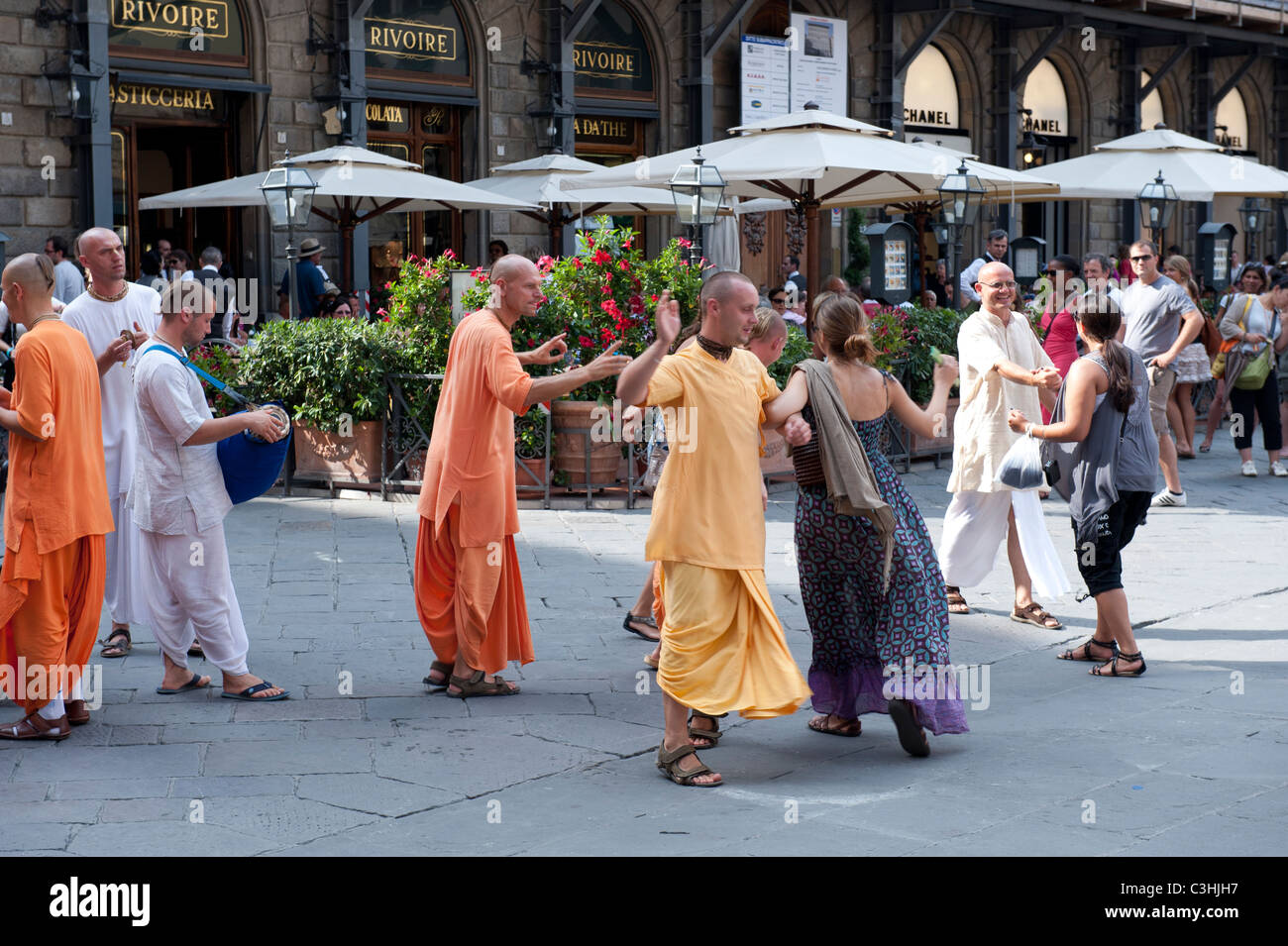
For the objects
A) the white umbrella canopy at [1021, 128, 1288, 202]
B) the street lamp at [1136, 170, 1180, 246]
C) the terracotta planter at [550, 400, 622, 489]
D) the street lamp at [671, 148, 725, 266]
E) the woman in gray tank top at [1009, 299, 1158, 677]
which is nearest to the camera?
the woman in gray tank top at [1009, 299, 1158, 677]

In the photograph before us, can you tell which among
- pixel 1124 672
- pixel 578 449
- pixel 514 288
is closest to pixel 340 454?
pixel 578 449

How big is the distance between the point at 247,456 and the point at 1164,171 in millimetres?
15395

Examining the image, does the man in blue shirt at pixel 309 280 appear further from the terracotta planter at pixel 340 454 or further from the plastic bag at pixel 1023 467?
the plastic bag at pixel 1023 467

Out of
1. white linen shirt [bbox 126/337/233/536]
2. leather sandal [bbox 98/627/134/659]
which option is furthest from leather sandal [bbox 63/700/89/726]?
leather sandal [bbox 98/627/134/659]

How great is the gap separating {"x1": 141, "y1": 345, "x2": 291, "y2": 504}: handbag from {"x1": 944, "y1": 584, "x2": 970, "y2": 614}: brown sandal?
3379 mm

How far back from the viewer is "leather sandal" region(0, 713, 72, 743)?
18.5ft

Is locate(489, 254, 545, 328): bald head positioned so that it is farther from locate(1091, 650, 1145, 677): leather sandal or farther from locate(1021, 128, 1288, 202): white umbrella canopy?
locate(1021, 128, 1288, 202): white umbrella canopy

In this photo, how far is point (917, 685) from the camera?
538 centimetres

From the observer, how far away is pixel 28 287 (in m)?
5.75

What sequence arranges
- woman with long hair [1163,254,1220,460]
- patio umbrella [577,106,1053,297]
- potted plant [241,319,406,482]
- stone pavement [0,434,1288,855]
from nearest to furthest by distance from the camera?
stone pavement [0,434,1288,855], potted plant [241,319,406,482], patio umbrella [577,106,1053,297], woman with long hair [1163,254,1220,460]

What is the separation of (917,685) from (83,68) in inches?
498

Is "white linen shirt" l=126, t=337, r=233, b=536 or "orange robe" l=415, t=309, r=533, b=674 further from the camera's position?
"orange robe" l=415, t=309, r=533, b=674

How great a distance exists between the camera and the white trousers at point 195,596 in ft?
20.1
